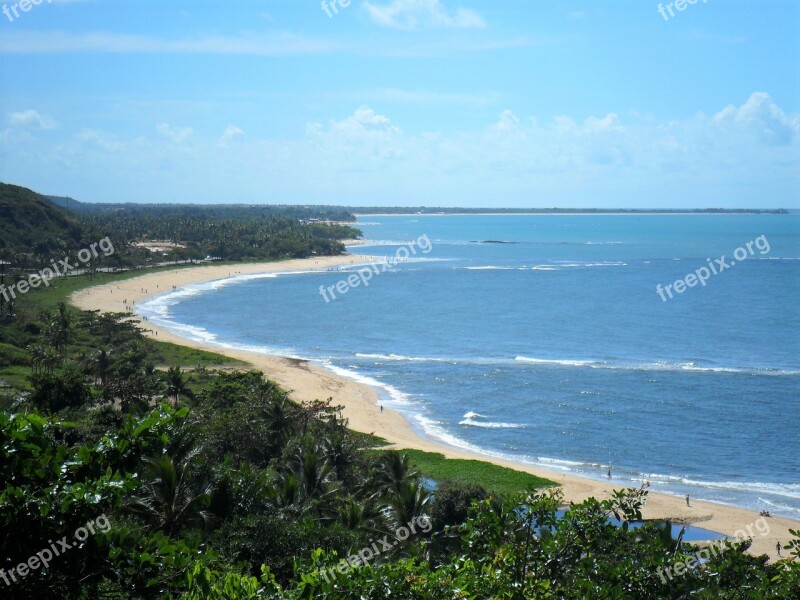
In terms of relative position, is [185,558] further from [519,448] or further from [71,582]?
[519,448]

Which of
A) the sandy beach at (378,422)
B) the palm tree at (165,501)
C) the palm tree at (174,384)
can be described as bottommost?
the sandy beach at (378,422)

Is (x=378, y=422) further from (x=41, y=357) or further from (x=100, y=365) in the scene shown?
(x=41, y=357)

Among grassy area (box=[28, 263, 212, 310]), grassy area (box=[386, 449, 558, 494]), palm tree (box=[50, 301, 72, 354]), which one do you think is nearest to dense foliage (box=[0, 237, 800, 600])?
grassy area (box=[386, 449, 558, 494])

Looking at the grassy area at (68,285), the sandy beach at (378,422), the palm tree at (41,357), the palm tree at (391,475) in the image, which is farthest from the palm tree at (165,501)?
the grassy area at (68,285)

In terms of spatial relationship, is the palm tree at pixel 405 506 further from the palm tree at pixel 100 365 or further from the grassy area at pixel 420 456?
the palm tree at pixel 100 365

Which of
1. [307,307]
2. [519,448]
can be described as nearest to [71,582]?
[519,448]

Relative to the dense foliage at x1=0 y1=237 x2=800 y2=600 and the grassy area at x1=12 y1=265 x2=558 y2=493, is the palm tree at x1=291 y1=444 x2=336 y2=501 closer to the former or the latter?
the dense foliage at x1=0 y1=237 x2=800 y2=600
